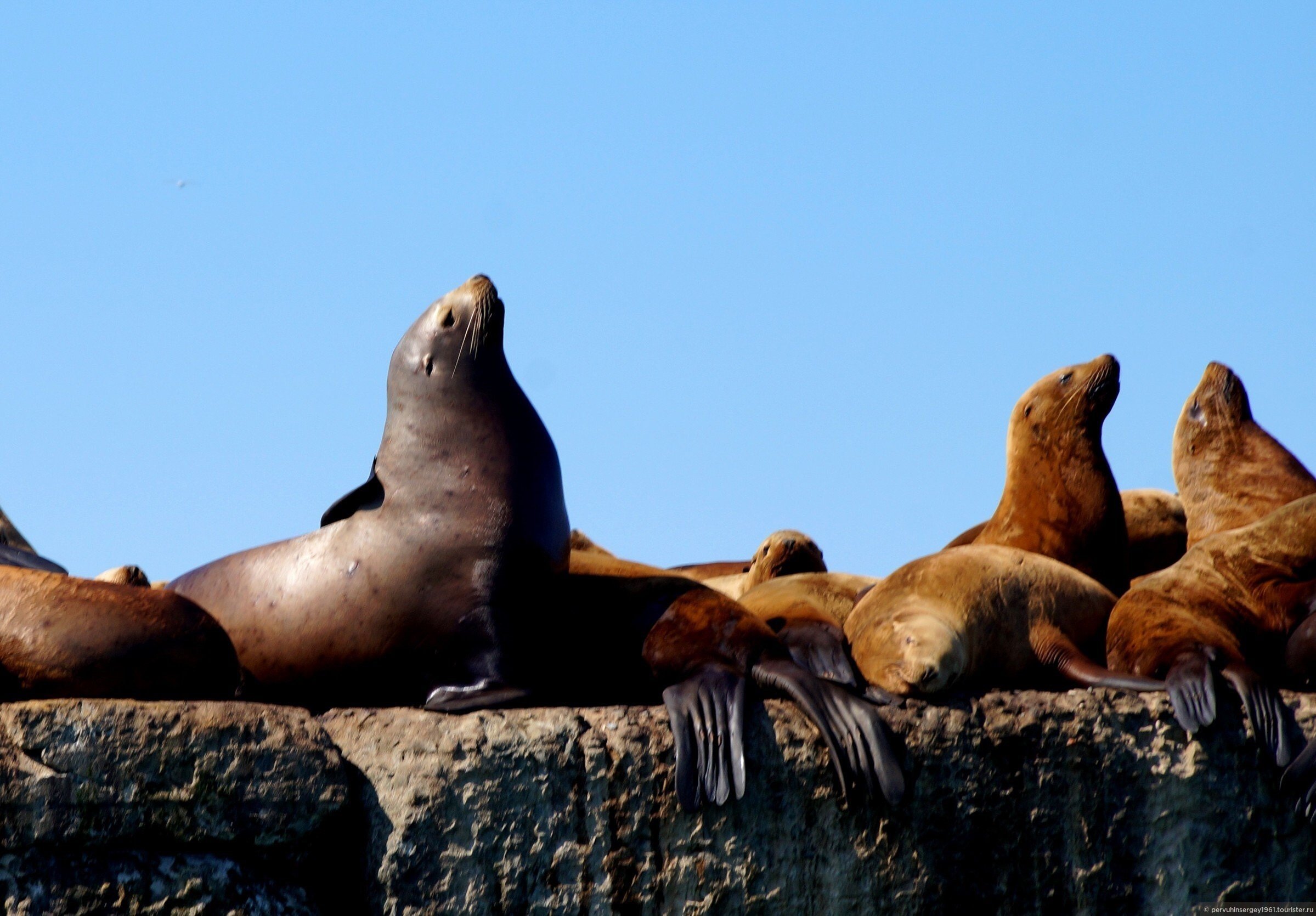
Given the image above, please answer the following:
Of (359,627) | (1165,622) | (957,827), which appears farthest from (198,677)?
(1165,622)

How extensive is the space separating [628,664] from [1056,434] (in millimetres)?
2837

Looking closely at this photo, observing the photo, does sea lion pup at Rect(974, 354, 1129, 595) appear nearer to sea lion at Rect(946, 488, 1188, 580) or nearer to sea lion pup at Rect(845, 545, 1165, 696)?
sea lion pup at Rect(845, 545, 1165, 696)

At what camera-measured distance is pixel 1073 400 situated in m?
7.86

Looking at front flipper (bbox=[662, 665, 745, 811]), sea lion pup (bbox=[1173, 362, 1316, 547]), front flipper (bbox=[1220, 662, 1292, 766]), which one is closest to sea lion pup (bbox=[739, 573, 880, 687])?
front flipper (bbox=[662, 665, 745, 811])

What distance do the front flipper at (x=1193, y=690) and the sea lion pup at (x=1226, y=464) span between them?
2337 millimetres

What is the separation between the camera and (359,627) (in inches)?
221

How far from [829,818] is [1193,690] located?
1.33 m

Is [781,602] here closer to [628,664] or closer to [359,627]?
[628,664]

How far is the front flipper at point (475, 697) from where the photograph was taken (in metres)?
5.11

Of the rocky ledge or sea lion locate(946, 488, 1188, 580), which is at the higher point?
sea lion locate(946, 488, 1188, 580)

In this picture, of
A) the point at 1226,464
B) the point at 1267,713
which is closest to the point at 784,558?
the point at 1226,464

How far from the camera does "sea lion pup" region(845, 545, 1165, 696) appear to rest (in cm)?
549

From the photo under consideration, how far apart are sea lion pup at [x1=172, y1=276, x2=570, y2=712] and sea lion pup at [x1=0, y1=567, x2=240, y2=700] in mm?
520

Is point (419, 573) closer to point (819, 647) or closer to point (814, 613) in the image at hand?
point (819, 647)
